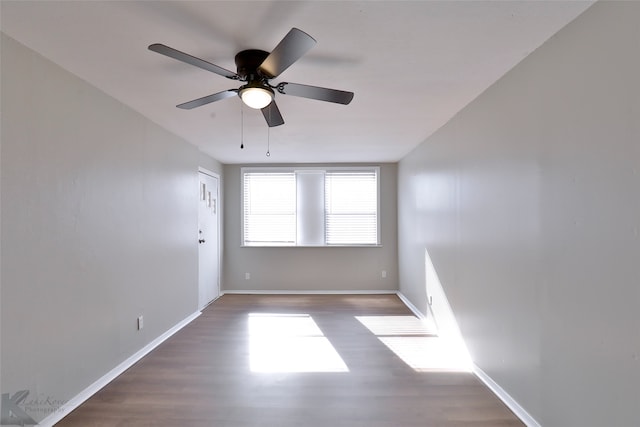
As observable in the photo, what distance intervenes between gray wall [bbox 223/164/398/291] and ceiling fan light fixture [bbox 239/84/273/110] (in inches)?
149

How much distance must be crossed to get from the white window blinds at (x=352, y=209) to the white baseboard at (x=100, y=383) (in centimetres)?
303

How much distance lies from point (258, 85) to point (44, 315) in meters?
1.97

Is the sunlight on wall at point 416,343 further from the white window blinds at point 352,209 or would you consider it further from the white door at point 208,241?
the white door at point 208,241

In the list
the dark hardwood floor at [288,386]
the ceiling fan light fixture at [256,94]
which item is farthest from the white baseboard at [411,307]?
the ceiling fan light fixture at [256,94]

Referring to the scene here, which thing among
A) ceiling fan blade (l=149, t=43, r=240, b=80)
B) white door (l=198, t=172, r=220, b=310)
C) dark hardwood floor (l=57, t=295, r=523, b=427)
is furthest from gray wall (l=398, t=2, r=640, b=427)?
white door (l=198, t=172, r=220, b=310)

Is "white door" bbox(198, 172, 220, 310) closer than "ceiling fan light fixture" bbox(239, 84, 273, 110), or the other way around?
"ceiling fan light fixture" bbox(239, 84, 273, 110)

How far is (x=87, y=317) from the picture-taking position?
234 cm

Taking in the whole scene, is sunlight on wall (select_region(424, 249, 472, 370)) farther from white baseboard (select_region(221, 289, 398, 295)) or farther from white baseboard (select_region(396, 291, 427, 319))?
white baseboard (select_region(221, 289, 398, 295))

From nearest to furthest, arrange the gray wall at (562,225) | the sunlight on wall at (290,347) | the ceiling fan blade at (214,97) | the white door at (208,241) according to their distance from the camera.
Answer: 1. the gray wall at (562,225)
2. the ceiling fan blade at (214,97)
3. the sunlight on wall at (290,347)
4. the white door at (208,241)

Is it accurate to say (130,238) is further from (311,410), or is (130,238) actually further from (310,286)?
(310,286)

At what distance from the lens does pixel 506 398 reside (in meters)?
2.21

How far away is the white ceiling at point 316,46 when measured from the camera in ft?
5.10

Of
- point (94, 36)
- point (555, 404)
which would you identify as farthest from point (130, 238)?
point (555, 404)

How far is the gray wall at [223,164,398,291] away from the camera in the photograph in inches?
220
